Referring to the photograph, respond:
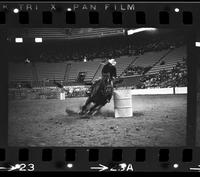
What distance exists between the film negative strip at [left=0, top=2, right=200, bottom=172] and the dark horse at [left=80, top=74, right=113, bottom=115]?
→ 1 centimetres

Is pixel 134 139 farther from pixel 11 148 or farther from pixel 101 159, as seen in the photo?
pixel 11 148

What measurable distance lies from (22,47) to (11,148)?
1108 millimetres

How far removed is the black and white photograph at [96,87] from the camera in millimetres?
6082

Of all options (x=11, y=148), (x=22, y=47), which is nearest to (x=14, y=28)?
(x=22, y=47)

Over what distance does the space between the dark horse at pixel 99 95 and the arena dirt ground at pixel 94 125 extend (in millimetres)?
67

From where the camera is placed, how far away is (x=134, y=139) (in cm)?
610

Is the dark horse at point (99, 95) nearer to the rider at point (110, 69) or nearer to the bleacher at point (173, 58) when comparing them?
the rider at point (110, 69)

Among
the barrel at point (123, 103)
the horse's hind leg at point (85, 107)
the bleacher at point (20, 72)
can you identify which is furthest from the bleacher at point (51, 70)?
the barrel at point (123, 103)

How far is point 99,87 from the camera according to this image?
243 inches

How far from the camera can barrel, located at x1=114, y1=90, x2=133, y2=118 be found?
6117mm

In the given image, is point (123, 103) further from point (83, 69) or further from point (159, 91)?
point (83, 69)

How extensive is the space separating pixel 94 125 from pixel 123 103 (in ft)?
1.30

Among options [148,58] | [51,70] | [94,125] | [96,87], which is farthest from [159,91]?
[51,70]
